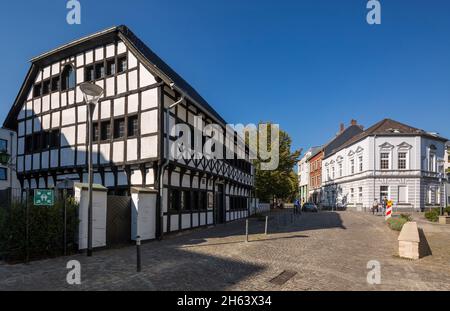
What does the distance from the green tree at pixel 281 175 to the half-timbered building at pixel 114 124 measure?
18.0m

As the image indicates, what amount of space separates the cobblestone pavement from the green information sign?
1.62 metres

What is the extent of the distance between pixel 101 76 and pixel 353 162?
3549 centimetres

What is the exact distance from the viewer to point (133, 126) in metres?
14.1

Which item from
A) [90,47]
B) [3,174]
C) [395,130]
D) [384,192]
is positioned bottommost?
[384,192]

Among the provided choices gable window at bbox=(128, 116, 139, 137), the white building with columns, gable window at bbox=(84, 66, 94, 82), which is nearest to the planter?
the white building with columns

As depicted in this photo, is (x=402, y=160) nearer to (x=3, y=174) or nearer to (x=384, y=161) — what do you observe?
(x=384, y=161)

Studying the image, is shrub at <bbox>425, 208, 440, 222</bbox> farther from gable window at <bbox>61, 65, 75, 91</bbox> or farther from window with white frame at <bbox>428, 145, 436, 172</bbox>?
gable window at <bbox>61, 65, 75, 91</bbox>

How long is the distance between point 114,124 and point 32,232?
6.66 meters

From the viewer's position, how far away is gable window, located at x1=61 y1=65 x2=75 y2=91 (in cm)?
1649

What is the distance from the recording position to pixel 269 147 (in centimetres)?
3841

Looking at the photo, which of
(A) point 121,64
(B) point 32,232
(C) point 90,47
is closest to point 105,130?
(A) point 121,64

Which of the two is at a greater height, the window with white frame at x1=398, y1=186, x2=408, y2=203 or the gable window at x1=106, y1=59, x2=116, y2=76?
the gable window at x1=106, y1=59, x2=116, y2=76

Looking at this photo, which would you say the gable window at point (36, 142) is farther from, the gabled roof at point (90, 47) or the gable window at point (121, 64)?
the gable window at point (121, 64)
